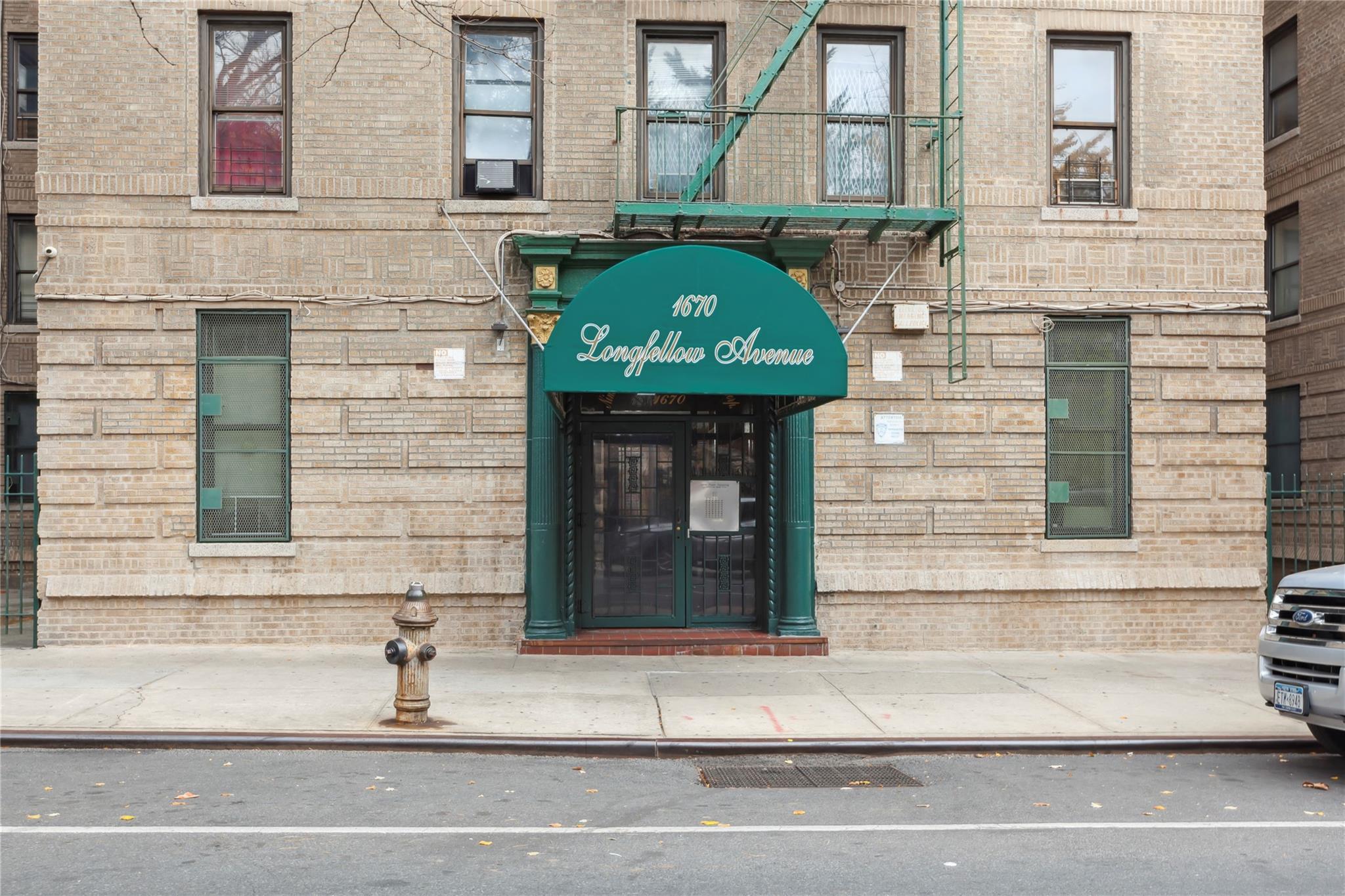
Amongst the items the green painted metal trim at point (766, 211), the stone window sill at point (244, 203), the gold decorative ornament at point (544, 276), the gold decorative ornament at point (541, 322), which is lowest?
the gold decorative ornament at point (541, 322)

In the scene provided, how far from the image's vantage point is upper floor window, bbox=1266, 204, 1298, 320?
18.6 metres

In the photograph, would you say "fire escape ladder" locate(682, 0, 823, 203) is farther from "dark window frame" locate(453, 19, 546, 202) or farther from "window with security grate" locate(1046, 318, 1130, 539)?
"window with security grate" locate(1046, 318, 1130, 539)

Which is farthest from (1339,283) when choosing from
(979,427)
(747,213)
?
(747,213)

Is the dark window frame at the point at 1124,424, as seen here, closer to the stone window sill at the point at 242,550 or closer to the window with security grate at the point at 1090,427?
the window with security grate at the point at 1090,427

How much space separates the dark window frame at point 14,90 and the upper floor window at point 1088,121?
15.5 metres

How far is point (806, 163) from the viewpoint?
1280 centimetres

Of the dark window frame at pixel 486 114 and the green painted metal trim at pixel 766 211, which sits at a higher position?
the dark window frame at pixel 486 114

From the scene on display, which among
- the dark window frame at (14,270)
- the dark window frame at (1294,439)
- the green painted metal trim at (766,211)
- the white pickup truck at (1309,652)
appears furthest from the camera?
the dark window frame at (14,270)

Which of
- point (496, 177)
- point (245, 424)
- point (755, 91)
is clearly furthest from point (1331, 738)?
point (245, 424)

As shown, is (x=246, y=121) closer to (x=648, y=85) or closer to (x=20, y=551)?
A: (x=648, y=85)

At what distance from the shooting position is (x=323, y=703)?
31.8ft

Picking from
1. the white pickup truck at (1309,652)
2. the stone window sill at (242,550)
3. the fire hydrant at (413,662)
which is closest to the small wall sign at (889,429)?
the white pickup truck at (1309,652)

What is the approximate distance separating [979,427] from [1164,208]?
3.22 m

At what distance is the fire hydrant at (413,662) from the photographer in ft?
29.2
